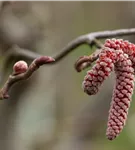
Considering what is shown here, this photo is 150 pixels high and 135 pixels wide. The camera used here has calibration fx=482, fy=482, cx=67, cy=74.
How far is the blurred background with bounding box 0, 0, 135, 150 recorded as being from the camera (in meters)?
1.87

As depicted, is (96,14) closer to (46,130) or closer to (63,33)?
(63,33)

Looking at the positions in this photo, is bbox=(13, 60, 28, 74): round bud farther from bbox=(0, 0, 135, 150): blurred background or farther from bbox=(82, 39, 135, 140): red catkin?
bbox=(0, 0, 135, 150): blurred background

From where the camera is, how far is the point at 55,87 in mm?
3234

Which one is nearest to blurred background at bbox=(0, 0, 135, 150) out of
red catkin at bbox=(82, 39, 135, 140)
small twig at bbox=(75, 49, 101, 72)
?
small twig at bbox=(75, 49, 101, 72)

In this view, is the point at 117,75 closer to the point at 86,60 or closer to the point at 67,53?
the point at 86,60

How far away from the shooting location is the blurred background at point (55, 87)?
6.15ft

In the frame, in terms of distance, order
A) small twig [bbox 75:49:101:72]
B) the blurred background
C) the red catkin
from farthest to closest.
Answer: the blurred background, small twig [bbox 75:49:101:72], the red catkin

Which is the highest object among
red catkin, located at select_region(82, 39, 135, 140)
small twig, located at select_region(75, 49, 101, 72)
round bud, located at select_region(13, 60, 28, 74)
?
small twig, located at select_region(75, 49, 101, 72)

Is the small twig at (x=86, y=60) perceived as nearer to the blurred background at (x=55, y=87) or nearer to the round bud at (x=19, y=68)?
the round bud at (x=19, y=68)

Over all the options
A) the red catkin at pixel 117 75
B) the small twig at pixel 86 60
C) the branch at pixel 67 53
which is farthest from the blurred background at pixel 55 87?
the red catkin at pixel 117 75

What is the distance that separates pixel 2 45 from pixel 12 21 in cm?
11

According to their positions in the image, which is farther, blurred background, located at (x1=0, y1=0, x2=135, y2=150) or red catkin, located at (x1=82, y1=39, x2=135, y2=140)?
blurred background, located at (x1=0, y1=0, x2=135, y2=150)

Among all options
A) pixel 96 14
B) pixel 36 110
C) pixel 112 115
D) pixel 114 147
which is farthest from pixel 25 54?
pixel 96 14

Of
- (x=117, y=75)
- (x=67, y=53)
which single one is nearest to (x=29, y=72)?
(x=117, y=75)
